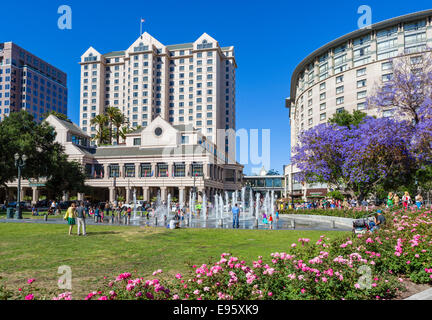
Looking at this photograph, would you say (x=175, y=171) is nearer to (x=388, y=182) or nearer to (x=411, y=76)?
(x=388, y=182)

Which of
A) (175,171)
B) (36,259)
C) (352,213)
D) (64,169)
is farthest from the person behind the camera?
(175,171)

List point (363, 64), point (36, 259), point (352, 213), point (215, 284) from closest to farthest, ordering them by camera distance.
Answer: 1. point (215, 284)
2. point (36, 259)
3. point (352, 213)
4. point (363, 64)

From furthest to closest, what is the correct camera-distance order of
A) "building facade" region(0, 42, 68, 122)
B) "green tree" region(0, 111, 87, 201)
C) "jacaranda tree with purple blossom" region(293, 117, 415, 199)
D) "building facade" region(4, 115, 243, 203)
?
1. "building facade" region(0, 42, 68, 122)
2. "building facade" region(4, 115, 243, 203)
3. "green tree" region(0, 111, 87, 201)
4. "jacaranda tree with purple blossom" region(293, 117, 415, 199)

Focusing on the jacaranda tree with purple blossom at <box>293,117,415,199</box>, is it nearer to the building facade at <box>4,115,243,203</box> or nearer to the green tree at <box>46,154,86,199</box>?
the green tree at <box>46,154,86,199</box>

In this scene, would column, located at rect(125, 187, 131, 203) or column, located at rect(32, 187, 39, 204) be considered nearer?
column, located at rect(32, 187, 39, 204)

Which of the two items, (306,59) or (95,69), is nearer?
(306,59)

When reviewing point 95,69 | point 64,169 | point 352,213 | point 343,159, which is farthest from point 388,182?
point 95,69

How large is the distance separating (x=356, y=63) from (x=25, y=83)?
118 meters

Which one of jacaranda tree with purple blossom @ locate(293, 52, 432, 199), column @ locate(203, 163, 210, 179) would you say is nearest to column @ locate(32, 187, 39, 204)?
column @ locate(203, 163, 210, 179)

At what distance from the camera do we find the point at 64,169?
52.4 meters

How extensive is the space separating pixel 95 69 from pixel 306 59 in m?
80.3

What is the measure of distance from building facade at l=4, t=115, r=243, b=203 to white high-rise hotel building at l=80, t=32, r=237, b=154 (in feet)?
98.5

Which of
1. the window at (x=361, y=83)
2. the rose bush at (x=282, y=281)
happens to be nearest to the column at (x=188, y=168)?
the window at (x=361, y=83)

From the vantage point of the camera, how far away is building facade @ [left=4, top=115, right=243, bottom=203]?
235 feet
